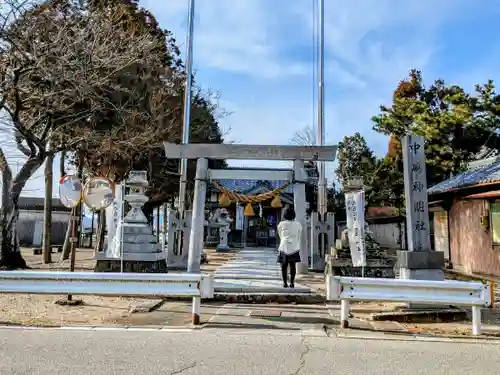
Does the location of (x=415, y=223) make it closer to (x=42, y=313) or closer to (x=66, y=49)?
(x=42, y=313)

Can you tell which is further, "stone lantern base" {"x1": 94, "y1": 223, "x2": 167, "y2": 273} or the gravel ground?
"stone lantern base" {"x1": 94, "y1": 223, "x2": 167, "y2": 273}

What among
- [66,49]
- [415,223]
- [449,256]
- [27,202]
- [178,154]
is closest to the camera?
[415,223]

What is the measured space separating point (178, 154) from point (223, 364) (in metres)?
9.45

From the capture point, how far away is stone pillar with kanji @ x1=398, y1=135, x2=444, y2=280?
8.56 meters

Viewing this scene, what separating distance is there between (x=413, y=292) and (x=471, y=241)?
1051 cm

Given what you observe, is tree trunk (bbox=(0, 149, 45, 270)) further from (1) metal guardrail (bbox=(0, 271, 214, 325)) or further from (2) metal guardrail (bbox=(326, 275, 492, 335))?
(2) metal guardrail (bbox=(326, 275, 492, 335))

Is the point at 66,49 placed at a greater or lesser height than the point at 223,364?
greater

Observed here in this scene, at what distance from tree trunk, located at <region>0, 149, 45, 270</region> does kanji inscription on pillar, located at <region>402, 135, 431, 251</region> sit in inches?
438

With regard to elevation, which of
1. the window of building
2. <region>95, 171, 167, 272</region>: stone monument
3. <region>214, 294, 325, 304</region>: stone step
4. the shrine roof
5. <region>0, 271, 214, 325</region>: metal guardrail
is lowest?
<region>214, 294, 325, 304</region>: stone step

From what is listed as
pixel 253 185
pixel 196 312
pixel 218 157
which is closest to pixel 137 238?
pixel 218 157

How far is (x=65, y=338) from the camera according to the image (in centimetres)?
621

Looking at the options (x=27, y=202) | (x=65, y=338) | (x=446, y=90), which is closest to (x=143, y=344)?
(x=65, y=338)

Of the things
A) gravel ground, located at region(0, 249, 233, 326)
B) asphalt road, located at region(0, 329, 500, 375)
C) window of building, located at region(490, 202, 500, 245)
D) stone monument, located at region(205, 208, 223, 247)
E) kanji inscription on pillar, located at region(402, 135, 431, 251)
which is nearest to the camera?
asphalt road, located at region(0, 329, 500, 375)

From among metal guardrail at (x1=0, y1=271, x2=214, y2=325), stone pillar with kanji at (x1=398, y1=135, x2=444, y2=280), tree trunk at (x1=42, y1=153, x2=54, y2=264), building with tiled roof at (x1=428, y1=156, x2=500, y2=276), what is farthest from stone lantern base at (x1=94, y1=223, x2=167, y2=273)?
building with tiled roof at (x1=428, y1=156, x2=500, y2=276)
